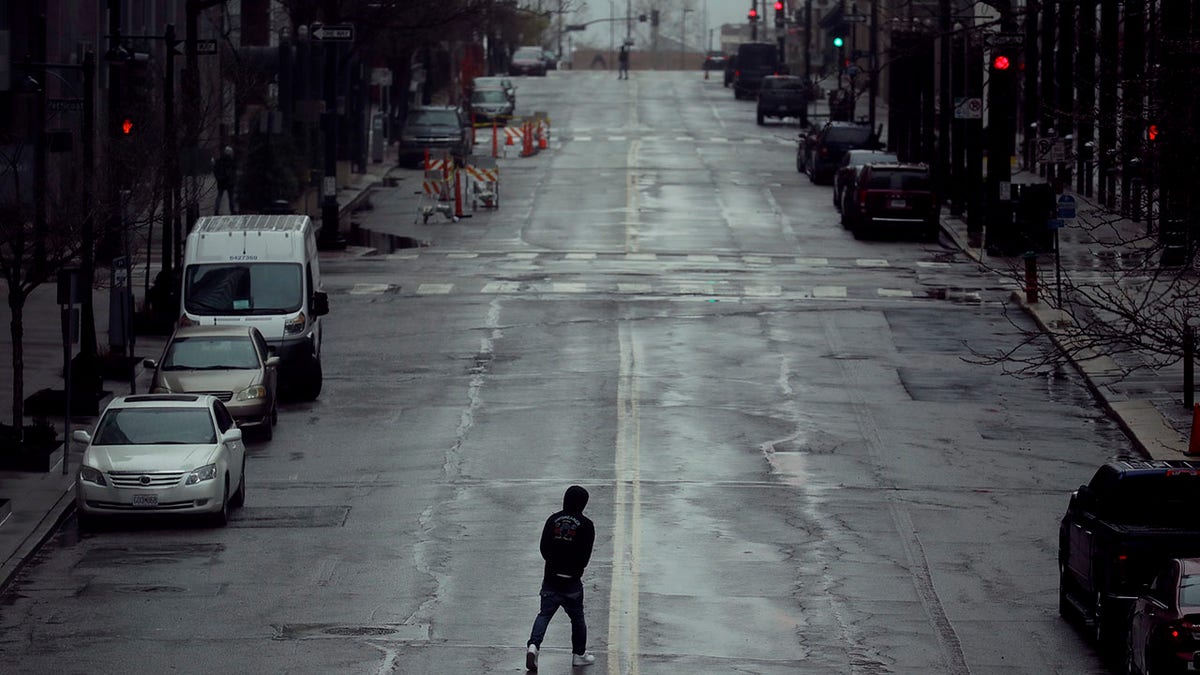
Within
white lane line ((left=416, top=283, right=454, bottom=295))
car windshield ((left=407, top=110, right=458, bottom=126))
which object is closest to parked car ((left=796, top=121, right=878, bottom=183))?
car windshield ((left=407, top=110, right=458, bottom=126))

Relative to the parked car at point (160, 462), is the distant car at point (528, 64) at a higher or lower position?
higher

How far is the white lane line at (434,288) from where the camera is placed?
127ft

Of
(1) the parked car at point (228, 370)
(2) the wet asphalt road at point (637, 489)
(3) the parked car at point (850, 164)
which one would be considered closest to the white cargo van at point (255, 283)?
(2) the wet asphalt road at point (637, 489)

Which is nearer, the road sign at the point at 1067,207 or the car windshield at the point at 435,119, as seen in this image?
the road sign at the point at 1067,207

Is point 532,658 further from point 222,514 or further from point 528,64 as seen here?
point 528,64

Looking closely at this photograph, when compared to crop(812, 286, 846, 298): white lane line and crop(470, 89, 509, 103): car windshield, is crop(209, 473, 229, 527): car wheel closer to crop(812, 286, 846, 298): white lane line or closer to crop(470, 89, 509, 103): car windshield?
crop(812, 286, 846, 298): white lane line

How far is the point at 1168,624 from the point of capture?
44.3 ft

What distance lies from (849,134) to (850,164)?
8416mm

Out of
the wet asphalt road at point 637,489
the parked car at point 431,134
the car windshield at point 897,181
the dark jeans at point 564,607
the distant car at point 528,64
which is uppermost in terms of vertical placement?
the distant car at point 528,64

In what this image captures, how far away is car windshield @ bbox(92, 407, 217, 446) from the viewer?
2145 cm

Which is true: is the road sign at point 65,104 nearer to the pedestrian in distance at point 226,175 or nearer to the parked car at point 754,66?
the pedestrian in distance at point 226,175

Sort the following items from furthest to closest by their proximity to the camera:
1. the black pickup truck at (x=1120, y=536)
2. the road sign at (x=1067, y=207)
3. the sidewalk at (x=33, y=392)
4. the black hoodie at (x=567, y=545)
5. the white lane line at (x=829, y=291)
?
the white lane line at (x=829, y=291) → the road sign at (x=1067, y=207) → the sidewalk at (x=33, y=392) → the black pickup truck at (x=1120, y=536) → the black hoodie at (x=567, y=545)

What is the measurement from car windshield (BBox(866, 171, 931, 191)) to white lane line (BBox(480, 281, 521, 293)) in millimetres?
11319

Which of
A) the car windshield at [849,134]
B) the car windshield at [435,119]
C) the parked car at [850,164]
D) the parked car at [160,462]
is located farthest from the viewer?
the car windshield at [435,119]
